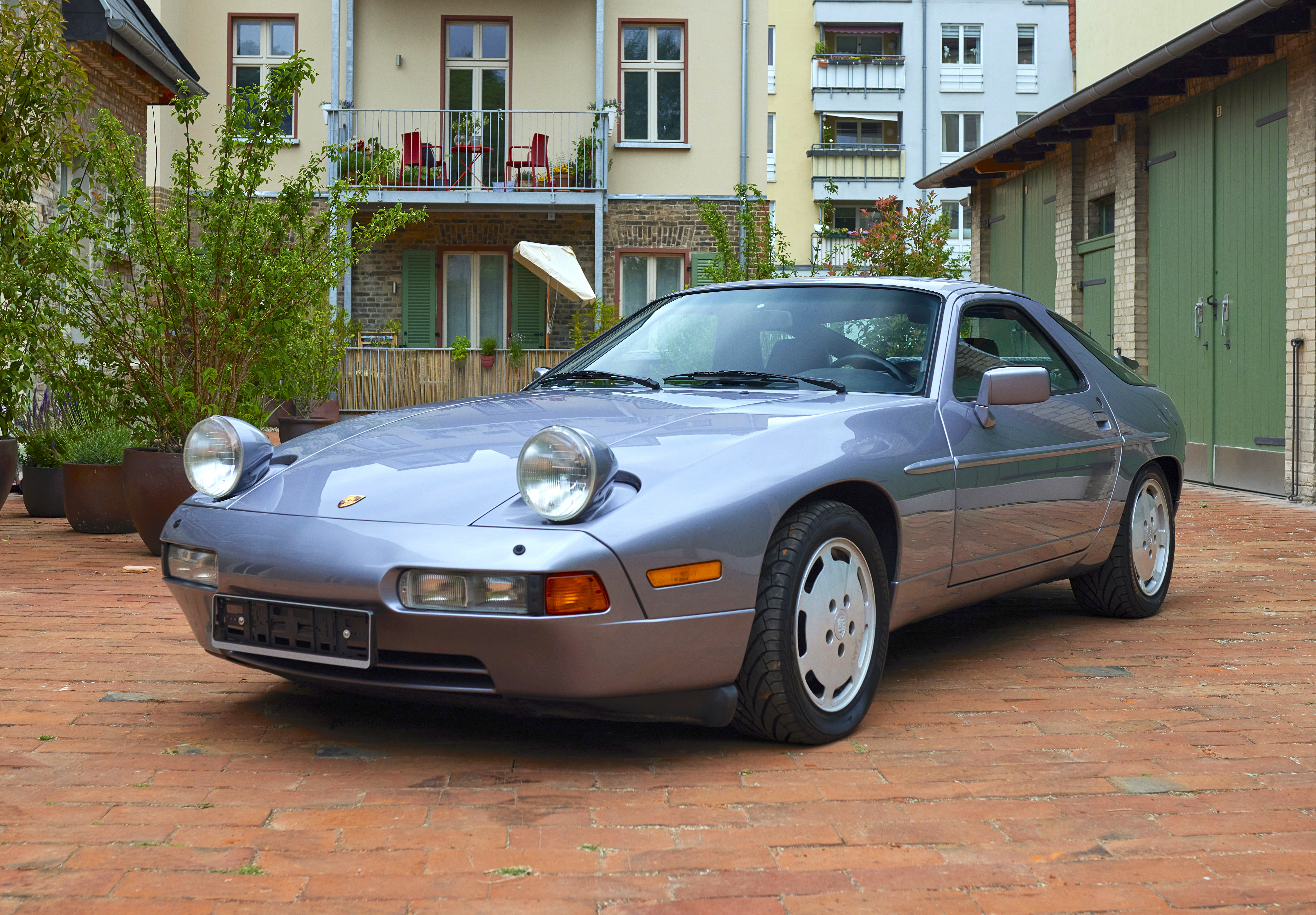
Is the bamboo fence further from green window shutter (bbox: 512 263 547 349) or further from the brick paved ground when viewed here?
the brick paved ground

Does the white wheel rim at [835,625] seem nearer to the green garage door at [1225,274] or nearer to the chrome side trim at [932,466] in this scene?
the chrome side trim at [932,466]

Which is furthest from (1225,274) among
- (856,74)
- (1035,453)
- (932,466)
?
(856,74)

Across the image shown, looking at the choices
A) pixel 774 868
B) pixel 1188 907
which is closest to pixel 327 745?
pixel 774 868

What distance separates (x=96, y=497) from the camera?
7770mm

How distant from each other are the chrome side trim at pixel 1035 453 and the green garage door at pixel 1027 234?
10.4m

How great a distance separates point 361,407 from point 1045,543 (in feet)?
53.3

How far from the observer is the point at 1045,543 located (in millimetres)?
4496

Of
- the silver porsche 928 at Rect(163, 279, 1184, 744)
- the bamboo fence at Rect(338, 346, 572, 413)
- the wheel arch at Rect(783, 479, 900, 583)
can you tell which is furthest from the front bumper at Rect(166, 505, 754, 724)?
the bamboo fence at Rect(338, 346, 572, 413)

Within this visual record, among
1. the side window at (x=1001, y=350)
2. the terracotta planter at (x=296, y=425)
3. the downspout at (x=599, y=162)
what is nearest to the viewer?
the side window at (x=1001, y=350)

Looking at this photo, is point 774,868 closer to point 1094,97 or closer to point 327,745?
point 327,745

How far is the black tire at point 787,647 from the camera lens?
317 cm

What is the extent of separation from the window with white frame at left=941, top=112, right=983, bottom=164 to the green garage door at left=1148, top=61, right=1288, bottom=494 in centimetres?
4223

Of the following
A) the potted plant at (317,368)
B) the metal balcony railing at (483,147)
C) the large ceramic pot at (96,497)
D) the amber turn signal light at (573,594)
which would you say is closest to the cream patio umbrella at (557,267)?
the metal balcony railing at (483,147)

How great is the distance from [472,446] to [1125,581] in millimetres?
2937
